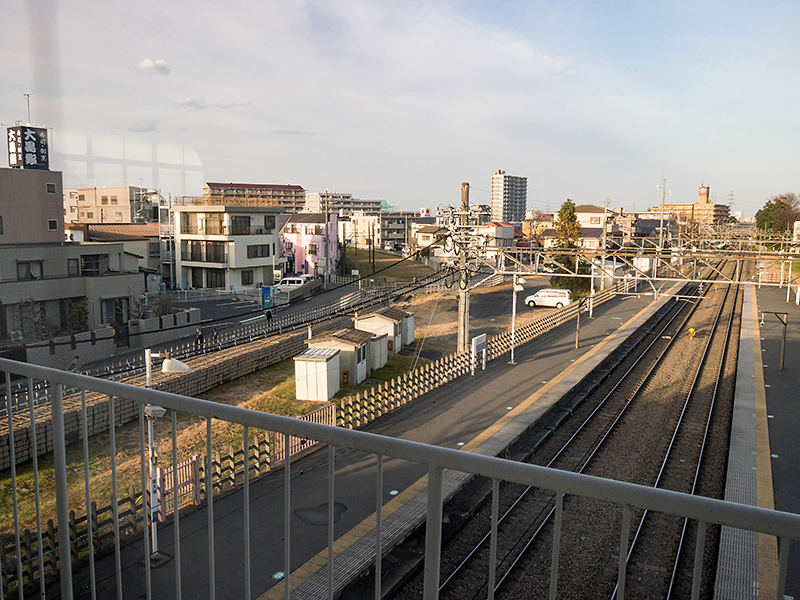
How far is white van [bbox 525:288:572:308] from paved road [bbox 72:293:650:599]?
737 centimetres

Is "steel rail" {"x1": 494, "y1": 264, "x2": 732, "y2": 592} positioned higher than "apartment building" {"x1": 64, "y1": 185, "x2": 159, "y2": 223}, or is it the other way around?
"apartment building" {"x1": 64, "y1": 185, "x2": 159, "y2": 223}

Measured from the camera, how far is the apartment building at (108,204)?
99.1 feet

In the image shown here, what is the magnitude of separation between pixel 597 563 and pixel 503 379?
296 inches

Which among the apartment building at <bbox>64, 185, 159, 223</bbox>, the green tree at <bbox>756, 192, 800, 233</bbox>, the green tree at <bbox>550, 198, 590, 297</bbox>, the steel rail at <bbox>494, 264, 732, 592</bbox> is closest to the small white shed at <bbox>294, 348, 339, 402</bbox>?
the steel rail at <bbox>494, 264, 732, 592</bbox>

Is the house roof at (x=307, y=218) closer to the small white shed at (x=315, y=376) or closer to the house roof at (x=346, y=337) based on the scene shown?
the house roof at (x=346, y=337)

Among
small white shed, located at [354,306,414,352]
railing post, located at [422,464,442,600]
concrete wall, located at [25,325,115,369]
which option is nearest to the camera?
railing post, located at [422,464,442,600]

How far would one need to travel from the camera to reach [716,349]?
17.9m

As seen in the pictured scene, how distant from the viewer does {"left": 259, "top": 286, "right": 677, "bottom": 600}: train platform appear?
532 centimetres

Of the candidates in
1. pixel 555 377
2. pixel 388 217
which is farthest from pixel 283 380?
pixel 388 217

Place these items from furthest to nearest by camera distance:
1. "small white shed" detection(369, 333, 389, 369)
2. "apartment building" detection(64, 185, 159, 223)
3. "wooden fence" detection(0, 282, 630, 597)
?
"apartment building" detection(64, 185, 159, 223)
"small white shed" detection(369, 333, 389, 369)
"wooden fence" detection(0, 282, 630, 597)

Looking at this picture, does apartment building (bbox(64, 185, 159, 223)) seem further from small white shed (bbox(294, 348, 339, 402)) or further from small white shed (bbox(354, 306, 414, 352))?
small white shed (bbox(294, 348, 339, 402))

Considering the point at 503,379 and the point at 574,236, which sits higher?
the point at 574,236

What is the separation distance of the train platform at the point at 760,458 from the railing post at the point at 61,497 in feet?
7.19

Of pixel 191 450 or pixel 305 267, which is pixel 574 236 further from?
pixel 191 450
